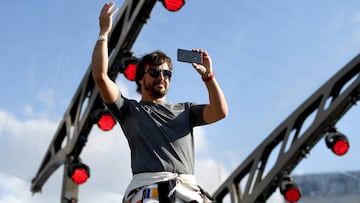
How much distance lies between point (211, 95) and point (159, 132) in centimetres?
24

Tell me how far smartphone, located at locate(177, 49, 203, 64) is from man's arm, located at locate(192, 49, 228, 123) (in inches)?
0.8

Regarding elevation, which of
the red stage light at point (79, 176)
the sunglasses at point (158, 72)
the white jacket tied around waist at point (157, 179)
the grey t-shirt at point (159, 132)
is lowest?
the red stage light at point (79, 176)

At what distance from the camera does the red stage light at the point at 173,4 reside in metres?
4.95

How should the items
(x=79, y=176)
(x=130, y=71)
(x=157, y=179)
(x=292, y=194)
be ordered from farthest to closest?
1. (x=292, y=194)
2. (x=79, y=176)
3. (x=130, y=71)
4. (x=157, y=179)

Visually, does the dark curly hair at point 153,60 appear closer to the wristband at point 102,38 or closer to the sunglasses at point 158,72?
the sunglasses at point 158,72

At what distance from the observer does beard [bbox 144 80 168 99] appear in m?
2.08

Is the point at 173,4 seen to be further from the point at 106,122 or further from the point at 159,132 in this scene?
the point at 159,132

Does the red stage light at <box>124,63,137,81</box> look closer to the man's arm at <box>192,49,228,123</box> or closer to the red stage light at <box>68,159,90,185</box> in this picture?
the red stage light at <box>68,159,90,185</box>

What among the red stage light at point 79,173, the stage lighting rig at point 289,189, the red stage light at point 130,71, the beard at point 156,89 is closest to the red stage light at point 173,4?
the red stage light at point 130,71

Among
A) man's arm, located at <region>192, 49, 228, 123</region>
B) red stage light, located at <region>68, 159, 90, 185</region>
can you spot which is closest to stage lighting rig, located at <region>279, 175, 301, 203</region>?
red stage light, located at <region>68, 159, 90, 185</region>

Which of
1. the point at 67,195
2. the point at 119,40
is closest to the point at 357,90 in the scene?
the point at 119,40

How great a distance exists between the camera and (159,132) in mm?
2014

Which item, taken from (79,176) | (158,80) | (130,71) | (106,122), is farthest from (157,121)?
(79,176)

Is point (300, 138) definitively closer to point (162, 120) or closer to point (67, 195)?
point (67, 195)
